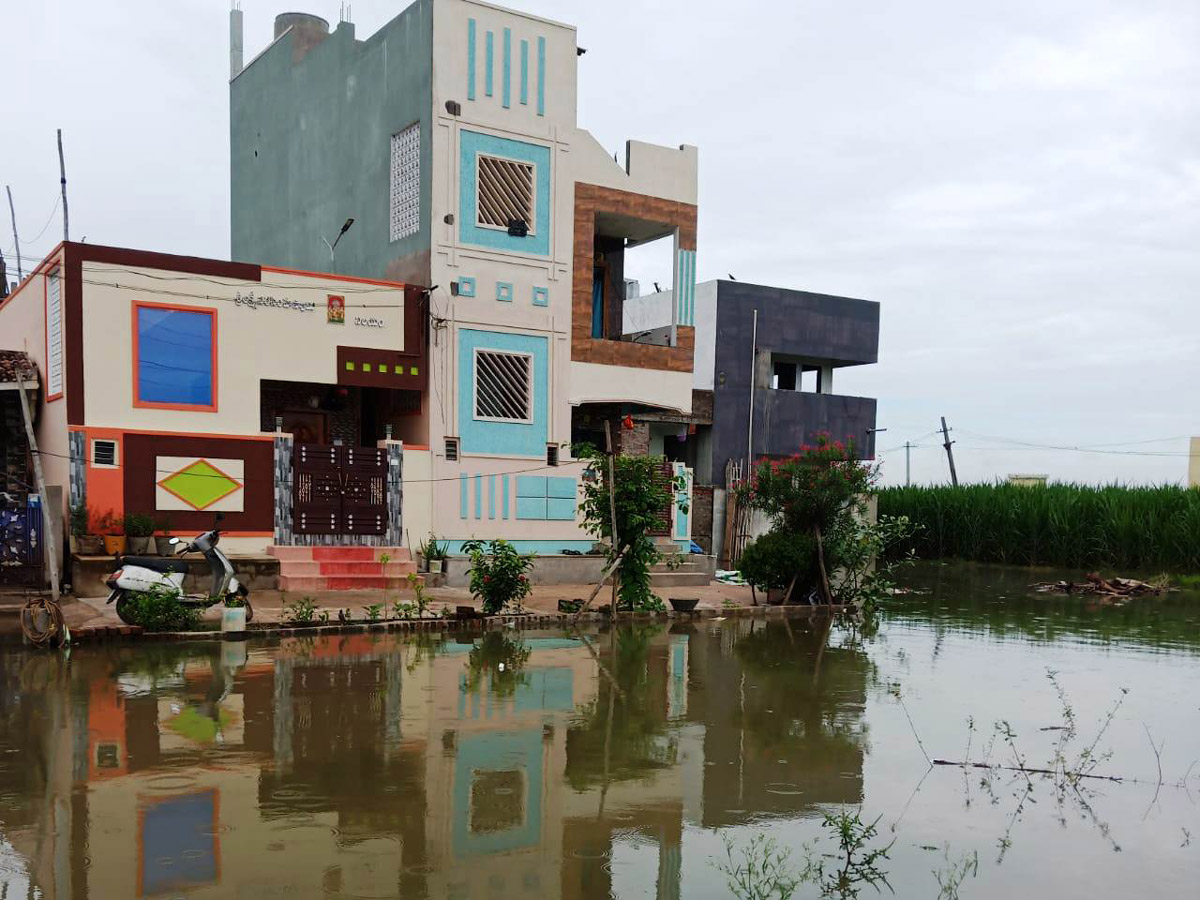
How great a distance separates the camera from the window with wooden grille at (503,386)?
21078 mm

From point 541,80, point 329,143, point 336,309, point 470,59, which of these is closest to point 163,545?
point 336,309

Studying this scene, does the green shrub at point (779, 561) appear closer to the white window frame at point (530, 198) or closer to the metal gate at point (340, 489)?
the metal gate at point (340, 489)

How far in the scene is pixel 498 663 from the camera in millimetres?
11977

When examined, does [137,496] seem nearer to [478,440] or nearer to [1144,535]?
[478,440]

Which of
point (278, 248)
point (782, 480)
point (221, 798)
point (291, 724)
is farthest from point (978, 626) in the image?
point (278, 248)

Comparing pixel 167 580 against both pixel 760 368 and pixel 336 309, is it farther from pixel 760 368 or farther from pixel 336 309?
pixel 760 368

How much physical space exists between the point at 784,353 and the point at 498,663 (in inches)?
847

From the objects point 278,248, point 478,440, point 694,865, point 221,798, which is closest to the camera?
point 694,865

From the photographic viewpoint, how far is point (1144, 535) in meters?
28.0

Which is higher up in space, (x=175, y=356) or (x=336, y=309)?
(x=336, y=309)

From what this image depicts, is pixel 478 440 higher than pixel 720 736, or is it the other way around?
pixel 478 440

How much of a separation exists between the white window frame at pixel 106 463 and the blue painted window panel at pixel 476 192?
294 inches

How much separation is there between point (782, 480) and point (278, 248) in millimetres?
14482

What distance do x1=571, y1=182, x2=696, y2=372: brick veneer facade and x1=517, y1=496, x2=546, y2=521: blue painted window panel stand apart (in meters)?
3.19
